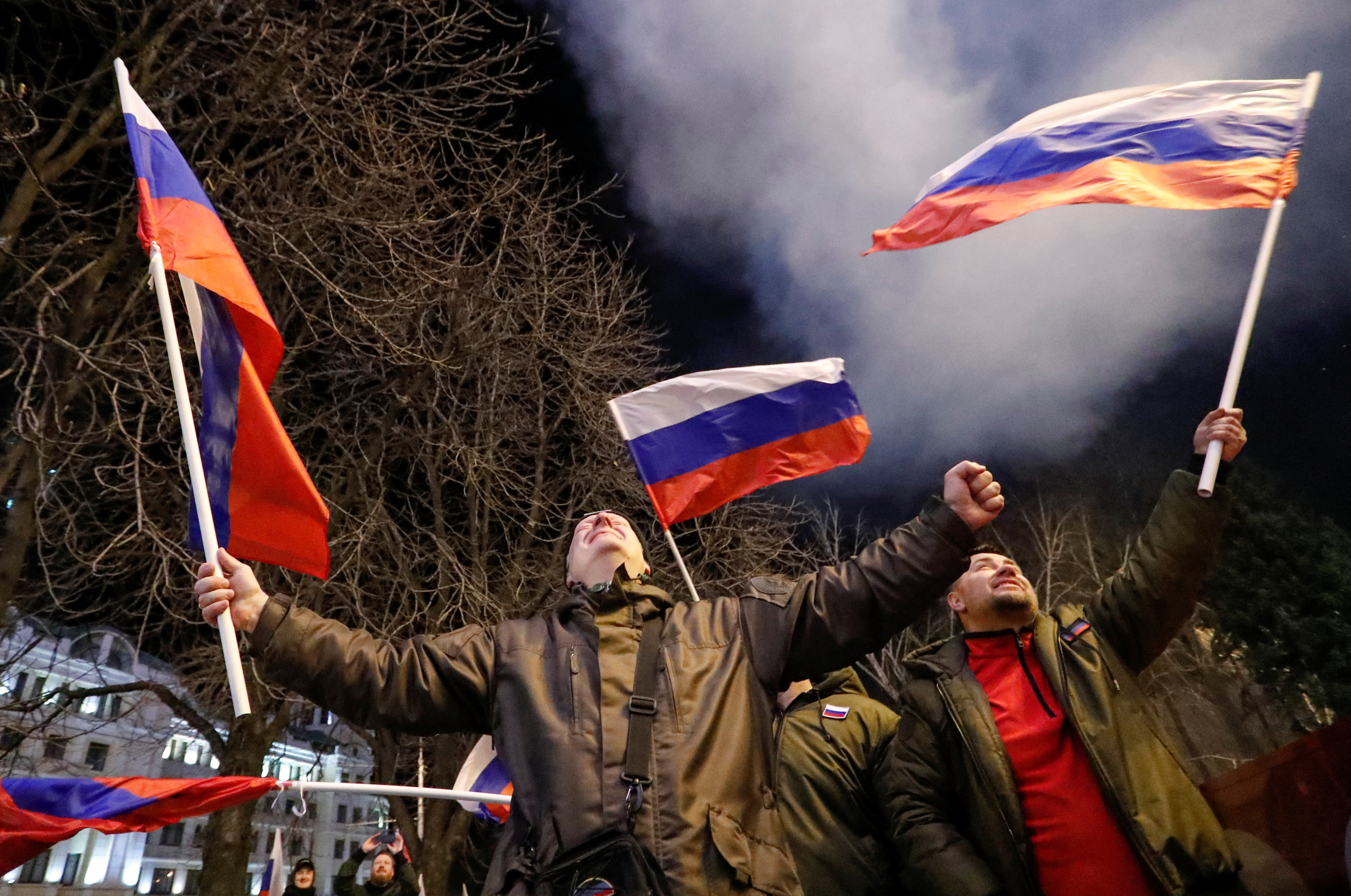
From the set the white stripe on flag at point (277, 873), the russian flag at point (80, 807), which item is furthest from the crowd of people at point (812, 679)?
the white stripe on flag at point (277, 873)

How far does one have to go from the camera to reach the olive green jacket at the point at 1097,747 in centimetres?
288

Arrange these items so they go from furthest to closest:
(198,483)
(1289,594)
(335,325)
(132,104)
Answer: (335,325) → (1289,594) → (132,104) → (198,483)

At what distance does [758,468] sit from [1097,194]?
9.56 feet

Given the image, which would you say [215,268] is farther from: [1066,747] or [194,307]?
[1066,747]

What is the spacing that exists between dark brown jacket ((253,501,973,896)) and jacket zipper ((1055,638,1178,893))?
3.28 ft

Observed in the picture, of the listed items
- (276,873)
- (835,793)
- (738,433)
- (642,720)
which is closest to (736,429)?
(738,433)

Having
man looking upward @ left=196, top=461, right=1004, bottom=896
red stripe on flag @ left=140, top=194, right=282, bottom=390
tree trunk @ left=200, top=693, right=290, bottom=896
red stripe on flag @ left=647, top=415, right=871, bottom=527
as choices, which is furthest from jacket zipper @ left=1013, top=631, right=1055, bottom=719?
tree trunk @ left=200, top=693, right=290, bottom=896

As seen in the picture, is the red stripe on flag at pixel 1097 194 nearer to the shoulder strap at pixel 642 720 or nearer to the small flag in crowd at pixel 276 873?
the shoulder strap at pixel 642 720

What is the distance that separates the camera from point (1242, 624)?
7.43 m

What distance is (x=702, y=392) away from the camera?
638cm

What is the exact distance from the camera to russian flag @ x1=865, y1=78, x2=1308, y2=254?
3.76m

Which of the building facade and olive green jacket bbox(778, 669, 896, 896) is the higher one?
the building facade

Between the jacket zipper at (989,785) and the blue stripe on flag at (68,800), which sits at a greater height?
the blue stripe on flag at (68,800)

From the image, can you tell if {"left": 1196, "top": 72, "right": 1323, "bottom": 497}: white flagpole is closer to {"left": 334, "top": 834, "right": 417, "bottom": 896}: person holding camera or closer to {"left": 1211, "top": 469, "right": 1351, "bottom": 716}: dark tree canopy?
{"left": 1211, "top": 469, "right": 1351, "bottom": 716}: dark tree canopy
